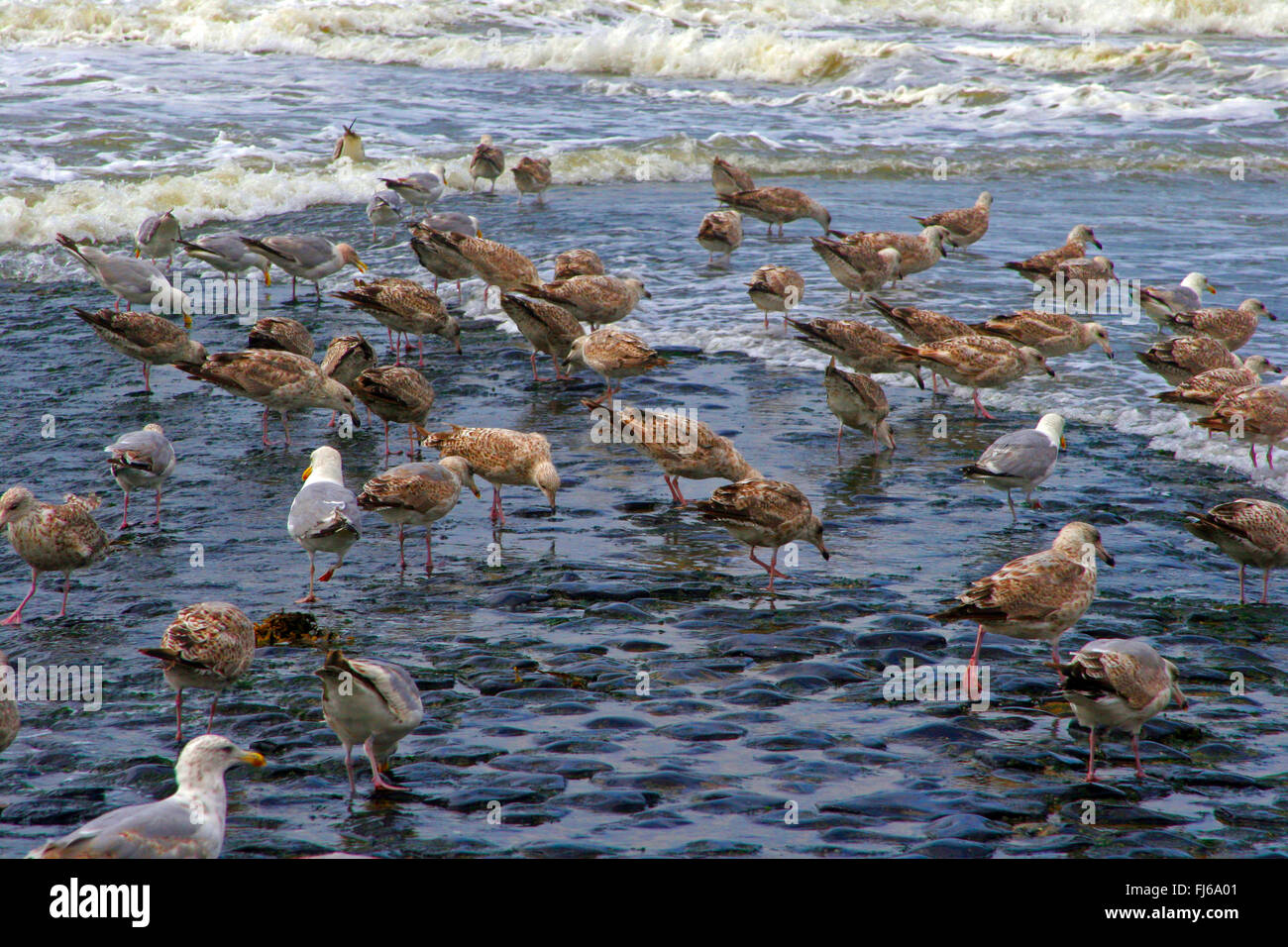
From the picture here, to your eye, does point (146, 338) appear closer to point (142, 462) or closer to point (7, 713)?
point (142, 462)

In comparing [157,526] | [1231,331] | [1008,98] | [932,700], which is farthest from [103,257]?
[1008,98]

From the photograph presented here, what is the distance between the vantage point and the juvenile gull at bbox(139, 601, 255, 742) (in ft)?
20.0

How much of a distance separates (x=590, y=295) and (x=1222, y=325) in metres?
6.35

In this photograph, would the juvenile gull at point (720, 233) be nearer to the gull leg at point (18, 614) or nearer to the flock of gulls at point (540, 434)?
the flock of gulls at point (540, 434)

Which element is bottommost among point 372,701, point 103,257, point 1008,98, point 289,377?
point 372,701

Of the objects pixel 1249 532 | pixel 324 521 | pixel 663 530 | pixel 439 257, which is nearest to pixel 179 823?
pixel 324 521

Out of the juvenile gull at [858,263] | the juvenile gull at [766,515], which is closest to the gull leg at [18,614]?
the juvenile gull at [766,515]

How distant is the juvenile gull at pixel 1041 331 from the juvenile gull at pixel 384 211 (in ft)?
28.7

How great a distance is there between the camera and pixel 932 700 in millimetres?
6539

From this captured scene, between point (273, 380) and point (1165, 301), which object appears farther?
point (1165, 301)

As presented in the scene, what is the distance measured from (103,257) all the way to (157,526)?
18.0ft

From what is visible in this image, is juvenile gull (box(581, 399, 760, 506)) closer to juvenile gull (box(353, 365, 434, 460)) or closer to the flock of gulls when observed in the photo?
the flock of gulls

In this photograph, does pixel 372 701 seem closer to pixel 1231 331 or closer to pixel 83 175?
pixel 1231 331

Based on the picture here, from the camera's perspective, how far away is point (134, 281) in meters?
13.1
